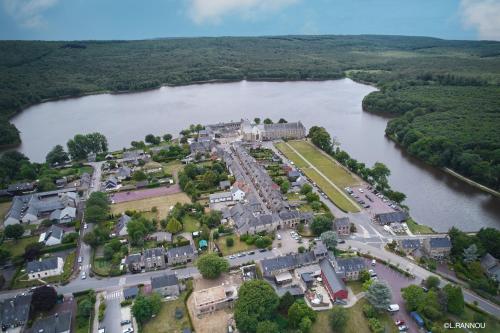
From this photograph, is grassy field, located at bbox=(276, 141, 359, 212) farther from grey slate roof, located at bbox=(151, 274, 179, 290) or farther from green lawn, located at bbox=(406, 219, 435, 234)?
grey slate roof, located at bbox=(151, 274, 179, 290)

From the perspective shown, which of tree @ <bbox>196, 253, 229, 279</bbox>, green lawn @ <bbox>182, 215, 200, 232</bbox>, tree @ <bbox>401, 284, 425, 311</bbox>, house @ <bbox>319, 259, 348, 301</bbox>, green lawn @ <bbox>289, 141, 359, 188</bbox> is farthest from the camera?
green lawn @ <bbox>289, 141, 359, 188</bbox>

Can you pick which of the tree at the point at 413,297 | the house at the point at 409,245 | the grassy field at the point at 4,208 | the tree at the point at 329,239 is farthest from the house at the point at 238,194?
the grassy field at the point at 4,208

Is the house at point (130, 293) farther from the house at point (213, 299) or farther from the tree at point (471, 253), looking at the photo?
the tree at point (471, 253)

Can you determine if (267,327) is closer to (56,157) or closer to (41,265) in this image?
(41,265)

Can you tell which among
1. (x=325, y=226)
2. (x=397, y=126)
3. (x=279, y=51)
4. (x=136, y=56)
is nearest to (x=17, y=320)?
(x=325, y=226)

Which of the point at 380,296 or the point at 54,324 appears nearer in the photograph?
the point at 54,324

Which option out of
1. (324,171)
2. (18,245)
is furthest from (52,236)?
(324,171)

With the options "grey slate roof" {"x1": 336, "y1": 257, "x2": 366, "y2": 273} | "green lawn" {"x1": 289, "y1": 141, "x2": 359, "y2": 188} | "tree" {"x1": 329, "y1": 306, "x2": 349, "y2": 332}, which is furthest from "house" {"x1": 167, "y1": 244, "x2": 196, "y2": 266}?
"green lawn" {"x1": 289, "y1": 141, "x2": 359, "y2": 188}
